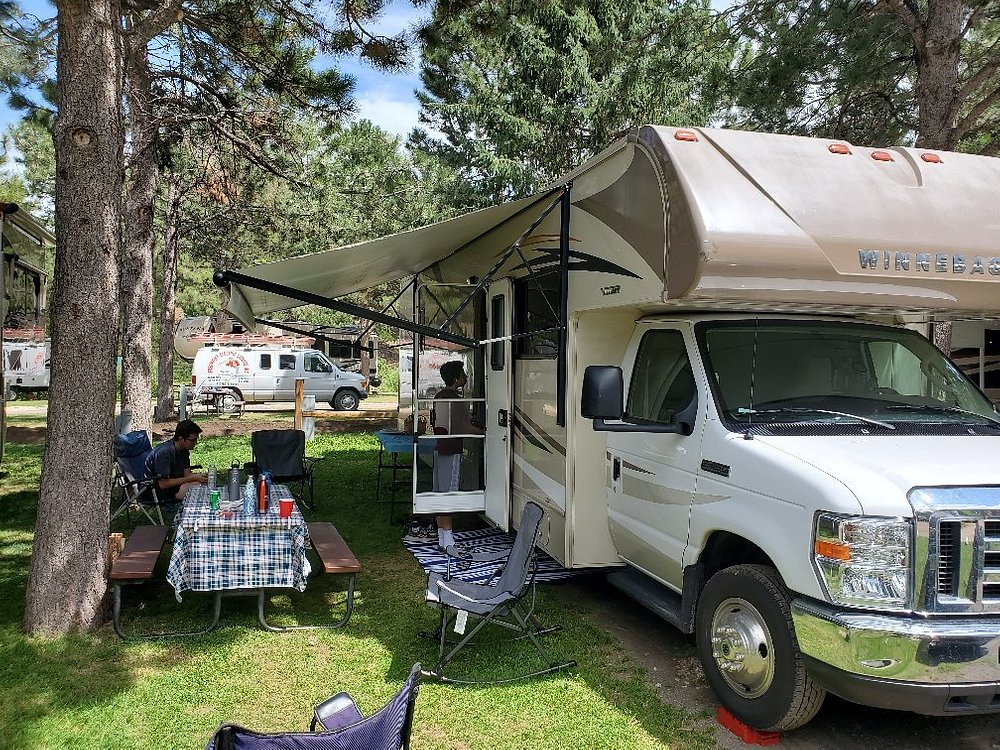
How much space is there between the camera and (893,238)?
13.7 feet

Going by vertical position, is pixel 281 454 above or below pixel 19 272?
below

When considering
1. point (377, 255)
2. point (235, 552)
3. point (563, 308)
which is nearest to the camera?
point (235, 552)

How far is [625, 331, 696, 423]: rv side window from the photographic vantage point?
4613mm

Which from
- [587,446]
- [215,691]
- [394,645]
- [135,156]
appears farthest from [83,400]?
[135,156]

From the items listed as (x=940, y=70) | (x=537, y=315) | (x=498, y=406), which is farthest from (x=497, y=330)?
(x=940, y=70)

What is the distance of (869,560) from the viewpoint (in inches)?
128

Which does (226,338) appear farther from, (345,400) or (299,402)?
(299,402)

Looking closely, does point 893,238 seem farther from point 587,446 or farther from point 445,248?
point 445,248

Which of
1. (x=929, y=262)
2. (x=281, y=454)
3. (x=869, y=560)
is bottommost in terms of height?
(x=281, y=454)

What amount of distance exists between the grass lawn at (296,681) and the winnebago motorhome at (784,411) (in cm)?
49

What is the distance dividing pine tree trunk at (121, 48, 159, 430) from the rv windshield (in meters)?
7.36

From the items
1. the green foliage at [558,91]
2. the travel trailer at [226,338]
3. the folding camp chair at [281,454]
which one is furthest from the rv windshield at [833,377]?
the travel trailer at [226,338]

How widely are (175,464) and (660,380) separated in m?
4.76

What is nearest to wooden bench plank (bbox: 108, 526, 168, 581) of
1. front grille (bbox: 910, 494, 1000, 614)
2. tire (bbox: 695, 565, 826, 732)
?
tire (bbox: 695, 565, 826, 732)
